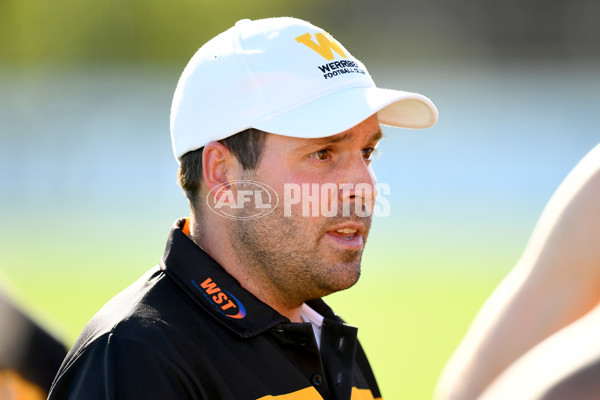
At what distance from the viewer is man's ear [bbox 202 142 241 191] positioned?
1.48 metres

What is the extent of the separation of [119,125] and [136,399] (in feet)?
33.1

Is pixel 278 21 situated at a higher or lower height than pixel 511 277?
higher

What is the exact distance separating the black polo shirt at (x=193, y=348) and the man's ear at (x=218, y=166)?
0.11 m

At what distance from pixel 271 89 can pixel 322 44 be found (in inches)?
6.0

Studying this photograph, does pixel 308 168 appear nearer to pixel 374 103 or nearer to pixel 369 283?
pixel 374 103

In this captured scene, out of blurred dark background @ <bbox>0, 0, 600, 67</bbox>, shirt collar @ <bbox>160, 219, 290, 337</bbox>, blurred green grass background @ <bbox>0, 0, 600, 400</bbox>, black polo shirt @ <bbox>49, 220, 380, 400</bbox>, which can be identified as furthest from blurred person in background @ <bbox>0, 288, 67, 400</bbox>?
blurred dark background @ <bbox>0, 0, 600, 67</bbox>

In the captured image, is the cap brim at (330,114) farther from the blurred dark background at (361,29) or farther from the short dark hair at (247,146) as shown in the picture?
the blurred dark background at (361,29)

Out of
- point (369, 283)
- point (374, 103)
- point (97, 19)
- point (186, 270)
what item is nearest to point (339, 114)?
point (374, 103)

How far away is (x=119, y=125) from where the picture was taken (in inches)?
428

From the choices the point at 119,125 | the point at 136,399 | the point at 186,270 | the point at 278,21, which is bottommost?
the point at 136,399

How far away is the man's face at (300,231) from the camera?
147 cm

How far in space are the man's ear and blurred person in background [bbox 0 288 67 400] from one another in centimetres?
44

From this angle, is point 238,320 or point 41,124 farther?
point 41,124

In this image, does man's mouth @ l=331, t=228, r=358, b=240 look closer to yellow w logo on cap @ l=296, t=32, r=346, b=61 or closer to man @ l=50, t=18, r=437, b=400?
man @ l=50, t=18, r=437, b=400
